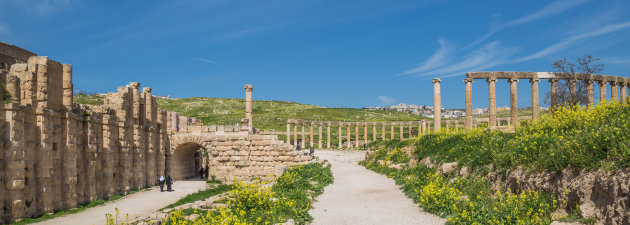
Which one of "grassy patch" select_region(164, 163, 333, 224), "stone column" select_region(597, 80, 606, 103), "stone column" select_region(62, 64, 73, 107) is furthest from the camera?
"stone column" select_region(597, 80, 606, 103)

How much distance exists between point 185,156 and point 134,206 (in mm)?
14836

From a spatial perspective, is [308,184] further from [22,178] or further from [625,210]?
[625,210]

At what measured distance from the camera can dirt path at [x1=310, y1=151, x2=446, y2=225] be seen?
1304cm

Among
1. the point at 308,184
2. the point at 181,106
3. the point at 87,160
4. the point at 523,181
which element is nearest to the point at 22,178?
the point at 87,160

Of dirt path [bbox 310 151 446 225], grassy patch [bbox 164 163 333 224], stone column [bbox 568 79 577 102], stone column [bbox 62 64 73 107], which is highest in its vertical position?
stone column [bbox 568 79 577 102]

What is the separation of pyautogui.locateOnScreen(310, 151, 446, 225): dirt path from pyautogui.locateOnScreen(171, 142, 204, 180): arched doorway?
13491 mm

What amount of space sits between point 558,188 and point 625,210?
93.5 inches

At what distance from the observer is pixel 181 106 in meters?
96.2

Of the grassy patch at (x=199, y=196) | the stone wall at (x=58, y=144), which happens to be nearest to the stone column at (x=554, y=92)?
the grassy patch at (x=199, y=196)

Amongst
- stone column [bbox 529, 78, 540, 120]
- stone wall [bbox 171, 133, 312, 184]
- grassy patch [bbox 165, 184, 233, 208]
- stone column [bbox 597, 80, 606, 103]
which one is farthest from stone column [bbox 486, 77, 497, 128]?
grassy patch [bbox 165, 184, 233, 208]

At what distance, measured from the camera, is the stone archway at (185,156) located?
2992cm

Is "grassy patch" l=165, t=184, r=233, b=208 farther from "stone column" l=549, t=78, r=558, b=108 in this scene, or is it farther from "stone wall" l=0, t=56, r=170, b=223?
"stone column" l=549, t=78, r=558, b=108

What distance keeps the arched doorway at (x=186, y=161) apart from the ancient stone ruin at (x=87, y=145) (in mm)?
128

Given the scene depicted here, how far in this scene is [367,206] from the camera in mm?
15453
